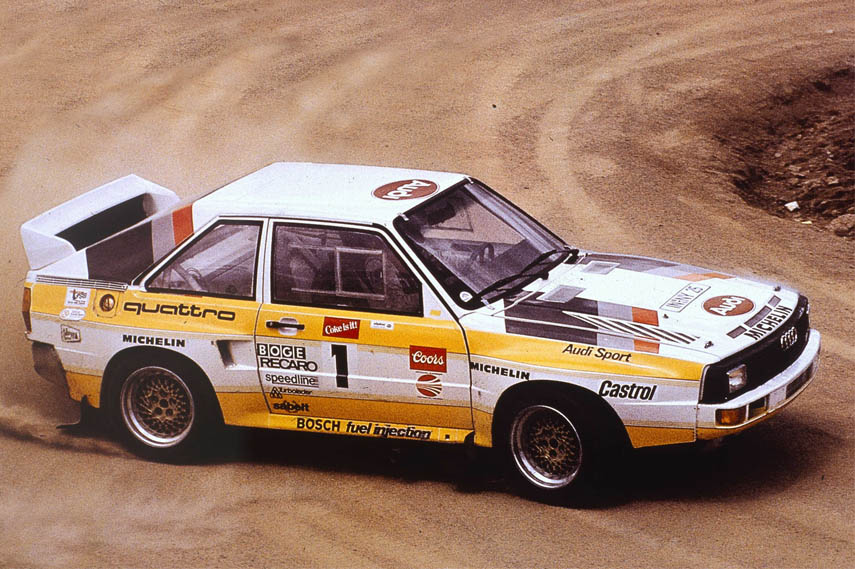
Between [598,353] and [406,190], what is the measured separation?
71.6 inches

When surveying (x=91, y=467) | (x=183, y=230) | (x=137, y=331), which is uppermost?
(x=183, y=230)

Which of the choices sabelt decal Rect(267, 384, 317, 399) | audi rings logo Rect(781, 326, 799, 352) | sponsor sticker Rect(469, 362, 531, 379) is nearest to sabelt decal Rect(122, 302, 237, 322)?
sabelt decal Rect(267, 384, 317, 399)

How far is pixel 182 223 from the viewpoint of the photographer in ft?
24.5

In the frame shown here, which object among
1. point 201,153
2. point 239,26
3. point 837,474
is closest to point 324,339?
point 837,474

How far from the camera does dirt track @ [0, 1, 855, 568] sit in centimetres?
650

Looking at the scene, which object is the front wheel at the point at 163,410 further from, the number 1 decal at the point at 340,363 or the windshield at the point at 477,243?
the windshield at the point at 477,243

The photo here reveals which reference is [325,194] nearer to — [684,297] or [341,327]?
[341,327]

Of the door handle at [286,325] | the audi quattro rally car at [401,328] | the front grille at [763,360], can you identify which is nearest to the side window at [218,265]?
the audi quattro rally car at [401,328]

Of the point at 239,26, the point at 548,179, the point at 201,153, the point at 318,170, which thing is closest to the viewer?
the point at 318,170

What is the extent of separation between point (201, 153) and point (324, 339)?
24.8 feet

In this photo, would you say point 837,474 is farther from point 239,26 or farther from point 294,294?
point 239,26

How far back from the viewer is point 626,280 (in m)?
7.18

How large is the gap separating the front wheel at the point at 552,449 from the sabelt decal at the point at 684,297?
0.89 m

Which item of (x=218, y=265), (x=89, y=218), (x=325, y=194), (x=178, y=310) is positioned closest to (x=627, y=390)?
(x=325, y=194)
